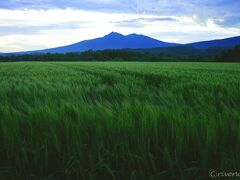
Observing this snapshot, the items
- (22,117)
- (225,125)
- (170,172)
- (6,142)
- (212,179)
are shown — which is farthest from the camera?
(22,117)

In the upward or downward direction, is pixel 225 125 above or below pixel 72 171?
above

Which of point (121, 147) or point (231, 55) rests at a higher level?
point (231, 55)

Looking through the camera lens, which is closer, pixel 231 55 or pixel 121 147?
pixel 121 147

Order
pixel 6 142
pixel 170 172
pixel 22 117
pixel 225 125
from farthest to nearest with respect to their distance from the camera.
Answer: pixel 22 117 → pixel 6 142 → pixel 225 125 → pixel 170 172

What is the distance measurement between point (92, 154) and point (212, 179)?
0.73m

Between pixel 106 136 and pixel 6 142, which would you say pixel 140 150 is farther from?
pixel 6 142

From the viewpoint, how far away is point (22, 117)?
2.03 meters

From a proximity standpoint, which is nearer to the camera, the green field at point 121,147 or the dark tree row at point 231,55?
the green field at point 121,147

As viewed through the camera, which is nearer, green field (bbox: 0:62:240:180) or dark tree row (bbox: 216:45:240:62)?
green field (bbox: 0:62:240:180)

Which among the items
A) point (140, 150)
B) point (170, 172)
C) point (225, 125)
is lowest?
point (170, 172)

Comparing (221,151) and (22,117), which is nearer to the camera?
(221,151)

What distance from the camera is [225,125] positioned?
1631 millimetres

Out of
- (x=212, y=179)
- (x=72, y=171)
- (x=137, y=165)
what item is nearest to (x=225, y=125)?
(x=212, y=179)

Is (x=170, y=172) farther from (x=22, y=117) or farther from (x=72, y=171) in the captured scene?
(x=22, y=117)
